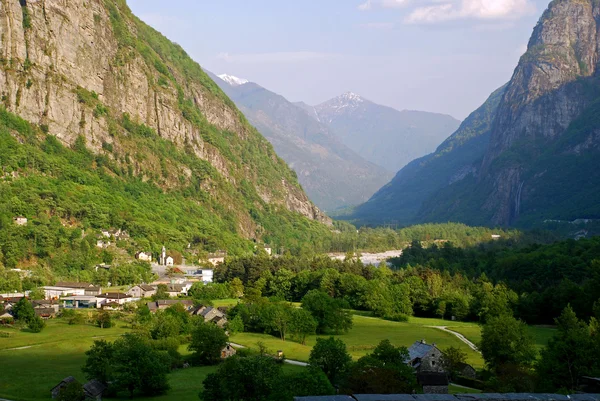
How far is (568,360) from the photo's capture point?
55.2 m

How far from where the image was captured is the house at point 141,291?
119 metres

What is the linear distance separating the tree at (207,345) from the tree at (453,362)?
65.2 ft

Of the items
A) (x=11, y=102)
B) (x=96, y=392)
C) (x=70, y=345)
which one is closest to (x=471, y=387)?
(x=96, y=392)

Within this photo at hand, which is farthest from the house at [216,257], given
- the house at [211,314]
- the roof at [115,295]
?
the house at [211,314]

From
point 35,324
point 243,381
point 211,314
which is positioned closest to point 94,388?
point 243,381

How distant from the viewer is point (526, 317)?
323ft

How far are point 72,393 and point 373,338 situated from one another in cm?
3907

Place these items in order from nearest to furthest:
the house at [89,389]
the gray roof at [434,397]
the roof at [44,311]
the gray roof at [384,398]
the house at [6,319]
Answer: the gray roof at [384,398]
the gray roof at [434,397]
the house at [89,389]
the house at [6,319]
the roof at [44,311]

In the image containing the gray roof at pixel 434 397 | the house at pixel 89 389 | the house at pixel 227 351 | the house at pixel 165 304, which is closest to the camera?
the gray roof at pixel 434 397

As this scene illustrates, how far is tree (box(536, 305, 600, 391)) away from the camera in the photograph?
5300 centimetres

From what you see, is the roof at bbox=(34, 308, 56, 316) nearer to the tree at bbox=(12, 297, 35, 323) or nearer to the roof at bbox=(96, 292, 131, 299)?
the tree at bbox=(12, 297, 35, 323)

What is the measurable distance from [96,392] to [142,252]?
100354 millimetres

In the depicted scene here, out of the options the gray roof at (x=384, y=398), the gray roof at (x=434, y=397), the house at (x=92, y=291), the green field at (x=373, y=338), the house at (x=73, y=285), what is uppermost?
the gray roof at (x=384, y=398)

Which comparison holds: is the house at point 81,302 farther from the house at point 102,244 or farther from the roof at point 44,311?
the house at point 102,244
